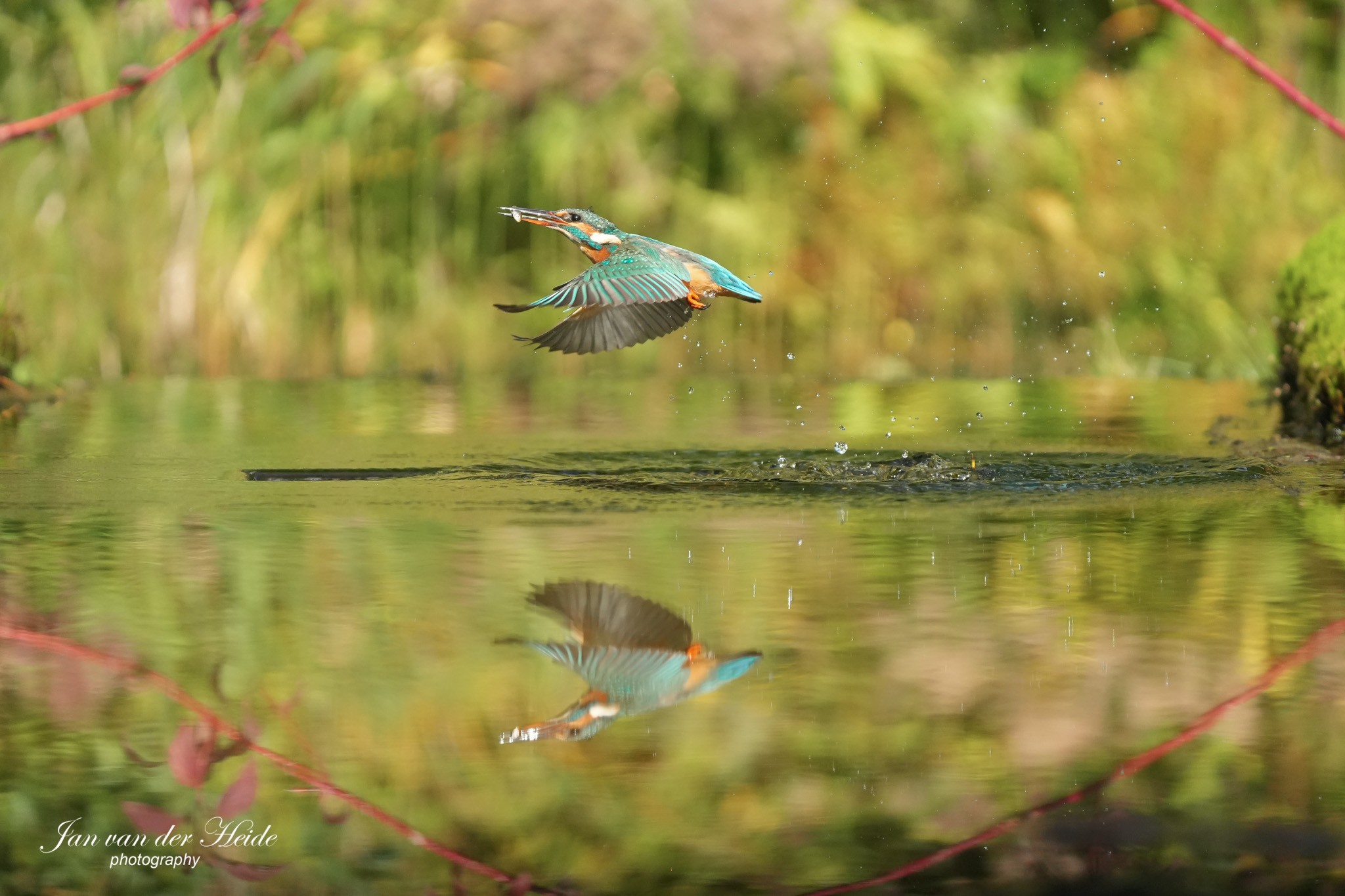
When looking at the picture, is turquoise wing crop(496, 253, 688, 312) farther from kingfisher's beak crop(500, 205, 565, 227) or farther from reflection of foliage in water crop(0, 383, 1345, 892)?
reflection of foliage in water crop(0, 383, 1345, 892)

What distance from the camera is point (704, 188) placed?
483 inches

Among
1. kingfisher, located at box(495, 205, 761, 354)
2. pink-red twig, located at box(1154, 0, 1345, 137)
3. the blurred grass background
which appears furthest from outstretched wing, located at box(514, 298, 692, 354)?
the blurred grass background

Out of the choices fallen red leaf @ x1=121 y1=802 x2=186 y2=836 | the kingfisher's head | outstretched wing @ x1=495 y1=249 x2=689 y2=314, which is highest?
the kingfisher's head

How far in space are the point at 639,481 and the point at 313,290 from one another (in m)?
5.45

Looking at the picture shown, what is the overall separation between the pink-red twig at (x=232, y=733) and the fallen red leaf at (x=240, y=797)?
5.4 inches

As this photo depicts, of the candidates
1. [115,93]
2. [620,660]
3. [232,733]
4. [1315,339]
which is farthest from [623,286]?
[1315,339]

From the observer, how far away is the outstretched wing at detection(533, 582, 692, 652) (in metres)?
3.97

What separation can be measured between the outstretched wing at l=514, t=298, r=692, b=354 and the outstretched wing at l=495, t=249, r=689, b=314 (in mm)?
206

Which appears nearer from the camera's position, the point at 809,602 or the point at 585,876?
the point at 585,876

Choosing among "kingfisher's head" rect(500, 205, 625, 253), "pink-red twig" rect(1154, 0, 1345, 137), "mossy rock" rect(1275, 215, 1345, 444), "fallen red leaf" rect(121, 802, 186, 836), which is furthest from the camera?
"mossy rock" rect(1275, 215, 1345, 444)

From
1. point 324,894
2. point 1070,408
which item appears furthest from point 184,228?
point 324,894

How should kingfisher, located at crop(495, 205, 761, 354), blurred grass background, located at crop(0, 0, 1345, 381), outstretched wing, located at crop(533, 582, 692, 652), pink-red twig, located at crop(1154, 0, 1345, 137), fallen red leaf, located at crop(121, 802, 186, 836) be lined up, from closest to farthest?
fallen red leaf, located at crop(121, 802, 186, 836), pink-red twig, located at crop(1154, 0, 1345, 137), outstretched wing, located at crop(533, 582, 692, 652), kingfisher, located at crop(495, 205, 761, 354), blurred grass background, located at crop(0, 0, 1345, 381)

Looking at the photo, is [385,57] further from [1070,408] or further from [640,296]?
[640,296]

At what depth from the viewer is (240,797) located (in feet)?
9.14
